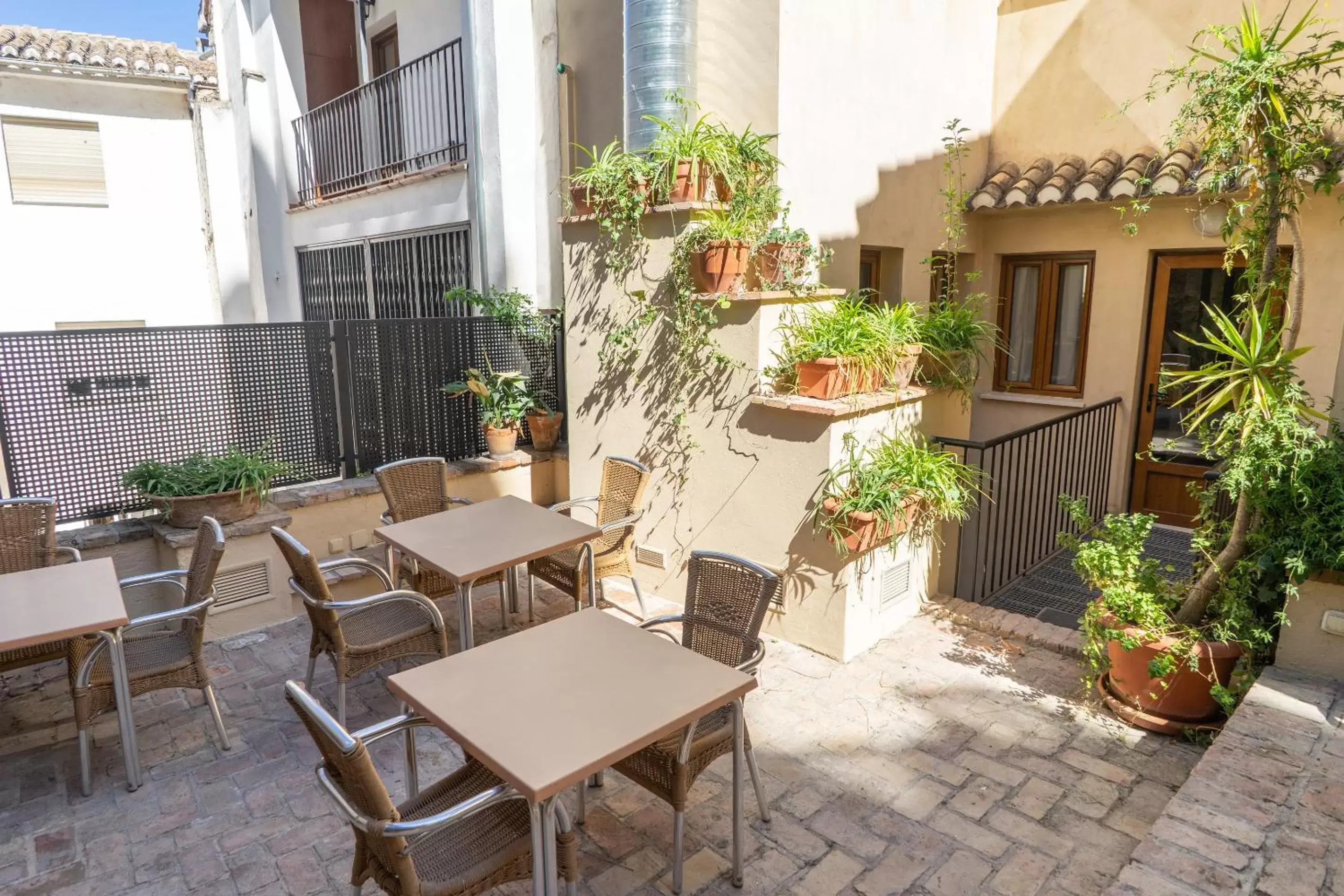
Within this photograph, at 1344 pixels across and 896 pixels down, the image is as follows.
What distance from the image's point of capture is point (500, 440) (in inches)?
254

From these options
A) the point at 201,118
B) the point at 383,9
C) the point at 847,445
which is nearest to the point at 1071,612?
the point at 847,445

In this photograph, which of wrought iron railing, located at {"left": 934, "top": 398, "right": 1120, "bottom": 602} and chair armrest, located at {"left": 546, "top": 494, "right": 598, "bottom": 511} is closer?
chair armrest, located at {"left": 546, "top": 494, "right": 598, "bottom": 511}

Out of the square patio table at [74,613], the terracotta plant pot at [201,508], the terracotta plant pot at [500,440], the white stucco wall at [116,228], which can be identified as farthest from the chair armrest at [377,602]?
the white stucco wall at [116,228]

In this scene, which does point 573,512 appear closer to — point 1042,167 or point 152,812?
point 152,812

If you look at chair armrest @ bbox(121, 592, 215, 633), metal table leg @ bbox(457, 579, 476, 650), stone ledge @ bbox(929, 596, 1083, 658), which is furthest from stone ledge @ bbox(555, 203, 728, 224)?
chair armrest @ bbox(121, 592, 215, 633)

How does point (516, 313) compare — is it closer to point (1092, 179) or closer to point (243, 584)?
point (243, 584)

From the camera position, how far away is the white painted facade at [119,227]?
1053cm

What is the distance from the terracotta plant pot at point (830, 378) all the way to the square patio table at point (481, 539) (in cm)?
146

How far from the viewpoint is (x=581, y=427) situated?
6000mm

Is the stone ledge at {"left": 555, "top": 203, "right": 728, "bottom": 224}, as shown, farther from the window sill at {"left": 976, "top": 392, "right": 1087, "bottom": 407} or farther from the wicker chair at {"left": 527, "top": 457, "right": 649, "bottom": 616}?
the window sill at {"left": 976, "top": 392, "right": 1087, "bottom": 407}

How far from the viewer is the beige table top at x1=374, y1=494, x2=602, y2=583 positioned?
3867 millimetres

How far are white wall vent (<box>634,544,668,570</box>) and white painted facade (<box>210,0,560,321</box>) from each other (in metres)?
2.82

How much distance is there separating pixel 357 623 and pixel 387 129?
719cm

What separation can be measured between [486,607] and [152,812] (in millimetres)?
2362
